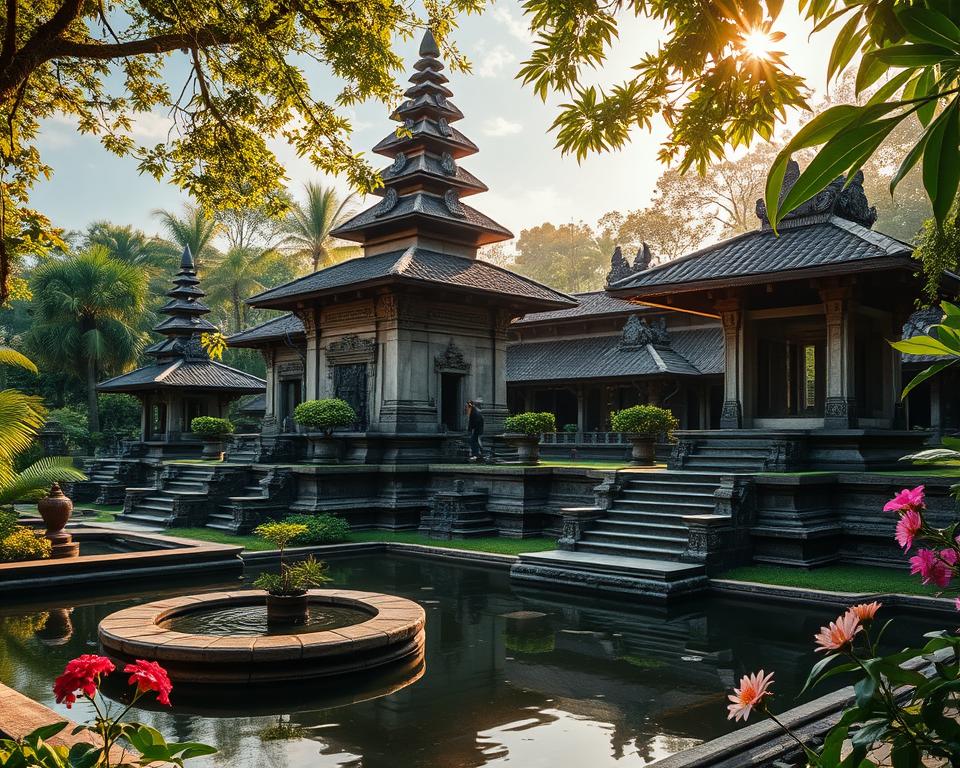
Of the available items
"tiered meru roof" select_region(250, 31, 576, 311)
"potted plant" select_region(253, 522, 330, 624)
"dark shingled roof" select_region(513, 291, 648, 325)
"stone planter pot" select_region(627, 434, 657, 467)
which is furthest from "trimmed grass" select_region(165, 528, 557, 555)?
"dark shingled roof" select_region(513, 291, 648, 325)

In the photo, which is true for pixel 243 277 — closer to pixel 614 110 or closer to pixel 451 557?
pixel 451 557

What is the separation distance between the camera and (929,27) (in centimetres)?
159

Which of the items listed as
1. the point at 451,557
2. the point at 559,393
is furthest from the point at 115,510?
the point at 559,393

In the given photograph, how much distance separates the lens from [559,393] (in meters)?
31.3

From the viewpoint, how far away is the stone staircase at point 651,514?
12586 mm

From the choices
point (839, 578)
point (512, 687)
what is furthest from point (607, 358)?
point (512, 687)

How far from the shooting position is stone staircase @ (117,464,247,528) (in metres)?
18.8

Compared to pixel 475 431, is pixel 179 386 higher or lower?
higher

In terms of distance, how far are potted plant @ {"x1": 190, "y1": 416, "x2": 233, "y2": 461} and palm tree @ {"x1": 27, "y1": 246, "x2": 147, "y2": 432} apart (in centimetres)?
1332

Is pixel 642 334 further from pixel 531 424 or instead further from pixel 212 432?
pixel 212 432

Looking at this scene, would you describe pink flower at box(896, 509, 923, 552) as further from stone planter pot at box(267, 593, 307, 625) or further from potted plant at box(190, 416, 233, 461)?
potted plant at box(190, 416, 233, 461)

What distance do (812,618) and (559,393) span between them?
71.1 feet

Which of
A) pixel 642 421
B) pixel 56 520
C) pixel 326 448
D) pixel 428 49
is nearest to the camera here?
pixel 56 520

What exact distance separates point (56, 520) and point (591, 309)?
2112 cm
